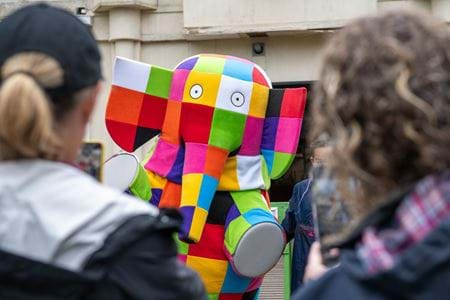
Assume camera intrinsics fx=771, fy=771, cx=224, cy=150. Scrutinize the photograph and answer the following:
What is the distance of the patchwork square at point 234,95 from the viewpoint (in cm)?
392

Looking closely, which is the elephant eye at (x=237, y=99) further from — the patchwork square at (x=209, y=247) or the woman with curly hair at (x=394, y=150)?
the woman with curly hair at (x=394, y=150)

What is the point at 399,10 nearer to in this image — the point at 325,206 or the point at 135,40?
the point at 325,206

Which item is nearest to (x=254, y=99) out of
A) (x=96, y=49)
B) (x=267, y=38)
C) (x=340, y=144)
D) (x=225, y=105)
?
(x=225, y=105)

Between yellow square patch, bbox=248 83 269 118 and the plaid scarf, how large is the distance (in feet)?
9.44

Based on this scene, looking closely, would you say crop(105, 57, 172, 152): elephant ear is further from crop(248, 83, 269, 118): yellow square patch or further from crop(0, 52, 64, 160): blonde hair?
crop(0, 52, 64, 160): blonde hair

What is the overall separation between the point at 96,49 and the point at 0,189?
32 cm

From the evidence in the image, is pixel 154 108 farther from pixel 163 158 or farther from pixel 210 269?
pixel 210 269

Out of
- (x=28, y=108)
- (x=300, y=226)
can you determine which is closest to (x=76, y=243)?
(x=28, y=108)

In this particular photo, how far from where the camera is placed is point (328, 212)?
1.46 meters

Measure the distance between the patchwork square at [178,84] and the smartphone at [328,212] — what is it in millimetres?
2568

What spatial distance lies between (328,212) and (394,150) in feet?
1.20

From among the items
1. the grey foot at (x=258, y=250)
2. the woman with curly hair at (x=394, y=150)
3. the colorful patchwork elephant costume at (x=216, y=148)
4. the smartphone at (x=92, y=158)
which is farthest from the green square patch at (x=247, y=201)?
the woman with curly hair at (x=394, y=150)

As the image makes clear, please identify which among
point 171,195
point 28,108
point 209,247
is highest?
point 28,108

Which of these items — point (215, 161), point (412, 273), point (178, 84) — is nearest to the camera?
point (412, 273)
